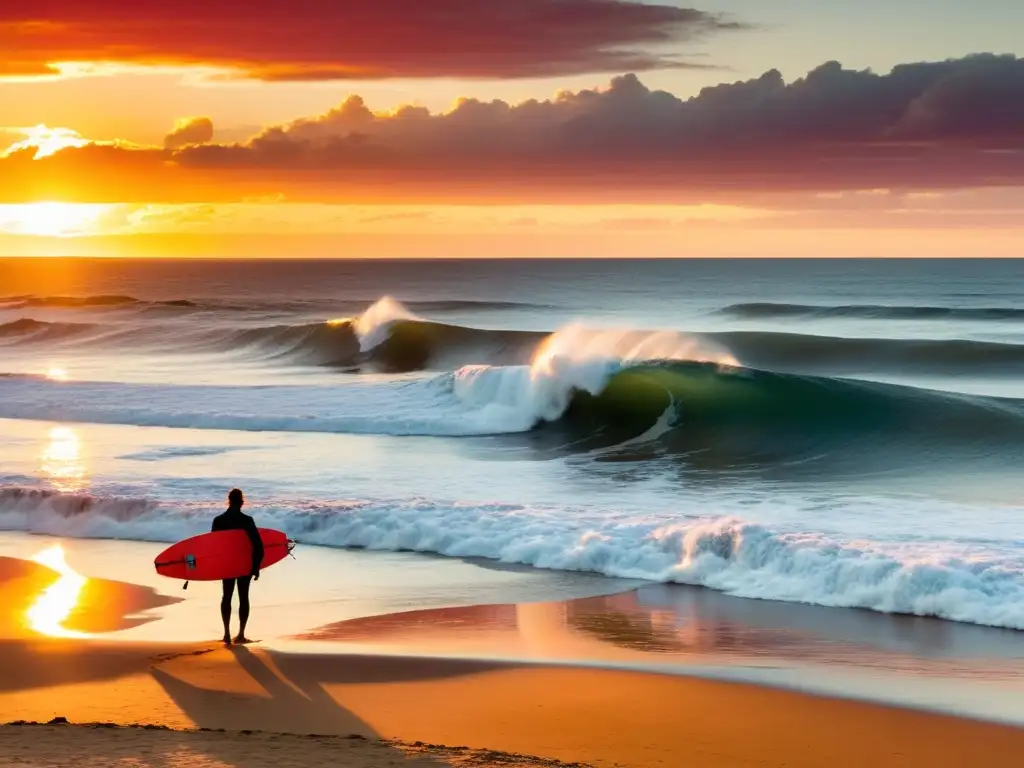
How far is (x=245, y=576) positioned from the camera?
8.65 meters

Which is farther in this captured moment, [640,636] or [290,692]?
[640,636]

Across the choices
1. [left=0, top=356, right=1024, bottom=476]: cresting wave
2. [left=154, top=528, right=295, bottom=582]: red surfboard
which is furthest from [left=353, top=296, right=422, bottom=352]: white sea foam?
[left=154, top=528, right=295, bottom=582]: red surfboard

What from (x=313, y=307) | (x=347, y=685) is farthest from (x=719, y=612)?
(x=313, y=307)

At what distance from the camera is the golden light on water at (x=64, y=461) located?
14.6m

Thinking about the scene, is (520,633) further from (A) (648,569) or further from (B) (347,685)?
(A) (648,569)

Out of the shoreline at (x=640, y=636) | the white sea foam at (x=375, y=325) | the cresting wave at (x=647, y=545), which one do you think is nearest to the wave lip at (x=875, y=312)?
the white sea foam at (x=375, y=325)

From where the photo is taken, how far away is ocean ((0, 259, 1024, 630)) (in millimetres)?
10891

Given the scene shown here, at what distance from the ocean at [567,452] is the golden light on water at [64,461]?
7cm

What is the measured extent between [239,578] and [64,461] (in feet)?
29.4

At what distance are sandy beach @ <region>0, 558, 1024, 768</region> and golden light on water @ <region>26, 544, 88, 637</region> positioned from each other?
22.9 inches

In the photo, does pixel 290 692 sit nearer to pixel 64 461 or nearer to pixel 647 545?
pixel 647 545

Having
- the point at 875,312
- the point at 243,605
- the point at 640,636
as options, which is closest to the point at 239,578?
the point at 243,605

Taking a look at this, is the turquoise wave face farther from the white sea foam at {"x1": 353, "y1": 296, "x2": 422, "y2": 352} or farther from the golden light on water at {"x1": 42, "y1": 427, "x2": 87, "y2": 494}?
the white sea foam at {"x1": 353, "y1": 296, "x2": 422, "y2": 352}

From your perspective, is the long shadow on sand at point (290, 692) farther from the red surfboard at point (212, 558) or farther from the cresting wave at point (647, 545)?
the cresting wave at point (647, 545)
